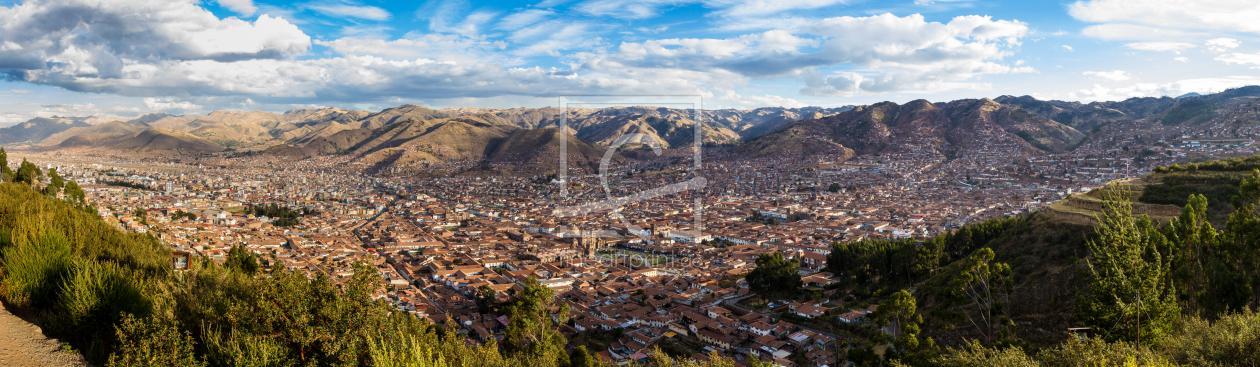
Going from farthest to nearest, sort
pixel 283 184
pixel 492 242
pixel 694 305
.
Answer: pixel 283 184, pixel 492 242, pixel 694 305

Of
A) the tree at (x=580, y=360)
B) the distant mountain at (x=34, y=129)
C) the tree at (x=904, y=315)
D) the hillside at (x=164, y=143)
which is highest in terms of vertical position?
the distant mountain at (x=34, y=129)

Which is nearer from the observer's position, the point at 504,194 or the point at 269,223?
the point at 269,223

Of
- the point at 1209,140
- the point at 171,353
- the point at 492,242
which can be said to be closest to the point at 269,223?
the point at 492,242

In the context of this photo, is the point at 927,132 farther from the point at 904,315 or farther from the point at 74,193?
the point at 74,193

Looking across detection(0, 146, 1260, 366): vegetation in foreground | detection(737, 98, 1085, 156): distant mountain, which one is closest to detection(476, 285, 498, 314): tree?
detection(0, 146, 1260, 366): vegetation in foreground

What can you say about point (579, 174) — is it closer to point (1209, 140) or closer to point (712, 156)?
point (712, 156)

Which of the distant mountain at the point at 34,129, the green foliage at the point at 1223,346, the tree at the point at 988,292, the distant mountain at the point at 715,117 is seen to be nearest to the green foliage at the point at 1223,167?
the tree at the point at 988,292

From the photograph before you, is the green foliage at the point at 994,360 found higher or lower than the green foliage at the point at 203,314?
lower

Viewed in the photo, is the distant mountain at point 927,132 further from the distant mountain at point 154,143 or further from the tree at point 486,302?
the distant mountain at point 154,143
